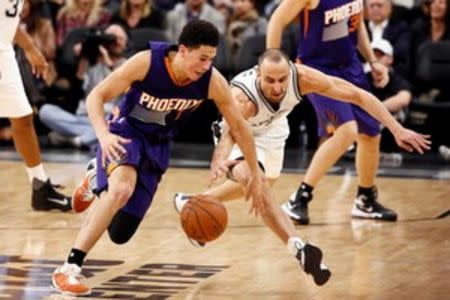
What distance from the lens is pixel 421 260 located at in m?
8.02

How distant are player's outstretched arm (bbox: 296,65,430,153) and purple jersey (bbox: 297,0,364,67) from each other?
5.44ft

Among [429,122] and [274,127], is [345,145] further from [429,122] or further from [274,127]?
[429,122]

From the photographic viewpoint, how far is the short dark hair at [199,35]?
6.73 meters

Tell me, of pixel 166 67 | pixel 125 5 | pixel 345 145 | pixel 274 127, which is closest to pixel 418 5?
pixel 125 5

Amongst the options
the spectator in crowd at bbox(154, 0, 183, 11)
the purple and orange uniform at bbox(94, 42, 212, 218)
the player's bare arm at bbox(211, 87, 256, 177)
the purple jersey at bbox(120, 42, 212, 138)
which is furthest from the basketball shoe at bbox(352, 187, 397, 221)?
the spectator in crowd at bbox(154, 0, 183, 11)

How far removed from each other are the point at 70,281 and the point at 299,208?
291 cm

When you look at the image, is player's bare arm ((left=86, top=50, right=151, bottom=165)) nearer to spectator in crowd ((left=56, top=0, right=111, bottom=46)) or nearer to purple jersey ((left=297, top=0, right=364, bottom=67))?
purple jersey ((left=297, top=0, right=364, bottom=67))

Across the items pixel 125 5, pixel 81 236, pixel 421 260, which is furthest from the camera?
pixel 125 5

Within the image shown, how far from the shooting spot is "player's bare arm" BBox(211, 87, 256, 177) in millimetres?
6934

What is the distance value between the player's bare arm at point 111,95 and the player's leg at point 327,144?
2574mm

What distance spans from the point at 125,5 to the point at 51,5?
1334 mm

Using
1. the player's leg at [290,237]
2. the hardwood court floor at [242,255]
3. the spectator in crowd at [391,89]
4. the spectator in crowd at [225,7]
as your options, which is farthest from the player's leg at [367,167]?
the spectator in crowd at [225,7]

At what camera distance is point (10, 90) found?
9.11 metres

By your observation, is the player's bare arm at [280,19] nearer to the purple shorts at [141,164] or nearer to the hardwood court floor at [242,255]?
the hardwood court floor at [242,255]
